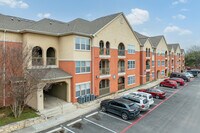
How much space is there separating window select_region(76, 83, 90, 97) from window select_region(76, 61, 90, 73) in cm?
196

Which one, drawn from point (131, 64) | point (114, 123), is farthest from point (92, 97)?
point (131, 64)

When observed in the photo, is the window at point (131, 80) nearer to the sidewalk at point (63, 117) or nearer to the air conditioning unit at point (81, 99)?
the sidewalk at point (63, 117)

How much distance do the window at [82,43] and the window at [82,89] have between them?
5.10 meters

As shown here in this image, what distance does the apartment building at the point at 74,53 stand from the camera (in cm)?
1778

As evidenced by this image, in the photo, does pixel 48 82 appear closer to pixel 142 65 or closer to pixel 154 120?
pixel 154 120

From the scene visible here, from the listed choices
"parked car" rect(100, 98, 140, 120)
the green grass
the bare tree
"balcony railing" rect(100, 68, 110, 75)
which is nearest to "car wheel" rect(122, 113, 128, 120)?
"parked car" rect(100, 98, 140, 120)

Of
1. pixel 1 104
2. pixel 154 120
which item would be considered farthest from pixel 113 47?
pixel 1 104

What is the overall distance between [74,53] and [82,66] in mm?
2267

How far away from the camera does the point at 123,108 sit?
16016mm

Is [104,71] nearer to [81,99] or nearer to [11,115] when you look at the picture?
[81,99]

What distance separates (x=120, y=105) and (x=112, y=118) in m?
1.62

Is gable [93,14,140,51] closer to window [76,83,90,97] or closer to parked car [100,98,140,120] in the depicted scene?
window [76,83,90,97]

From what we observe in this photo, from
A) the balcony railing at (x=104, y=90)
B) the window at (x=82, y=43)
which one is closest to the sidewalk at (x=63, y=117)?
the balcony railing at (x=104, y=90)

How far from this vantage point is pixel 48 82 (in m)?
17.4
